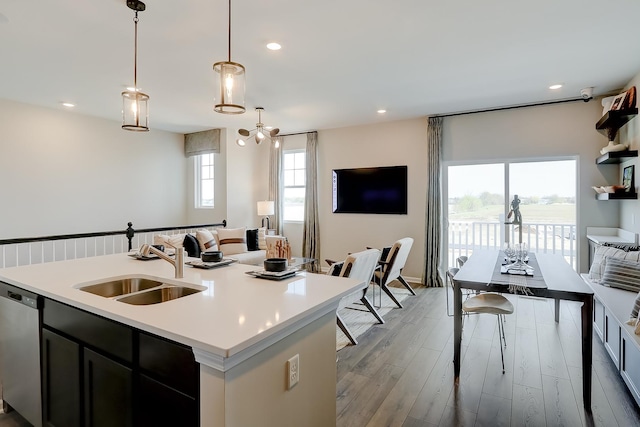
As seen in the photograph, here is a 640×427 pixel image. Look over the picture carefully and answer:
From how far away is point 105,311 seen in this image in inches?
58.4

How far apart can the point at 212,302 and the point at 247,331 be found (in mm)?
420

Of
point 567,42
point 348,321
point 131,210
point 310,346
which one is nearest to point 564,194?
point 567,42

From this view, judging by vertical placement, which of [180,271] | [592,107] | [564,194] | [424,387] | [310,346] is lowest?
[424,387]

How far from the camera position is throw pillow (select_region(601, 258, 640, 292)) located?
304 cm

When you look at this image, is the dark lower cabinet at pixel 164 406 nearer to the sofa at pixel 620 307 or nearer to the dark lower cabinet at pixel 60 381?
the dark lower cabinet at pixel 60 381

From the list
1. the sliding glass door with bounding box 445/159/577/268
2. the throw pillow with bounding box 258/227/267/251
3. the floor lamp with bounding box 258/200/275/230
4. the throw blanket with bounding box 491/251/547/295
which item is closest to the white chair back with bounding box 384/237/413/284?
the throw blanket with bounding box 491/251/547/295

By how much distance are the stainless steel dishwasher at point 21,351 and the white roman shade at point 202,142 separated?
5136 millimetres

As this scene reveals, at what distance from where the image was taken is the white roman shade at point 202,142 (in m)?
6.95

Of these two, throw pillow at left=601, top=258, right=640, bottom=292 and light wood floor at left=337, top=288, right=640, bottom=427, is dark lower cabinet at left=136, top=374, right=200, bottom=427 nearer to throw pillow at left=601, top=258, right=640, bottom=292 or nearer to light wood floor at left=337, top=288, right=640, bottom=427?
light wood floor at left=337, top=288, right=640, bottom=427

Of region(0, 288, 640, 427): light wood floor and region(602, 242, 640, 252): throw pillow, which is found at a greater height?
region(602, 242, 640, 252): throw pillow

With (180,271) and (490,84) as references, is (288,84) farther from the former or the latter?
(180,271)

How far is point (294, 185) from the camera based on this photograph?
24.1ft

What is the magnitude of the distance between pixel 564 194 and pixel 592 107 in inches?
48.4

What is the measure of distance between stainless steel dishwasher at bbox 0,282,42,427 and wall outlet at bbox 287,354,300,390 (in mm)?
1497
